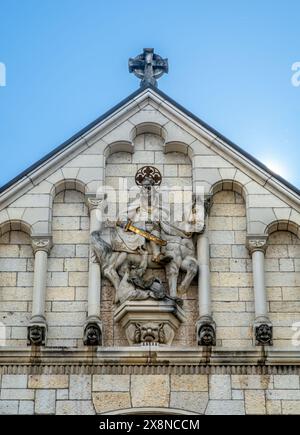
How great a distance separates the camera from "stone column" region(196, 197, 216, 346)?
60.7 feet

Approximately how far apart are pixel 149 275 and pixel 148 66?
385 cm

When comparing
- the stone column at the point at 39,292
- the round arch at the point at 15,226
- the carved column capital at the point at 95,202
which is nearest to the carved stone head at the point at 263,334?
the stone column at the point at 39,292

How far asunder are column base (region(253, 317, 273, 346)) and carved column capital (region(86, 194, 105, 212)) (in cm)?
291

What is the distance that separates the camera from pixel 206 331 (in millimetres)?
18531

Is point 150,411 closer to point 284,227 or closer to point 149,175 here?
point 284,227

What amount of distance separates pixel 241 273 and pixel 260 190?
4.65ft

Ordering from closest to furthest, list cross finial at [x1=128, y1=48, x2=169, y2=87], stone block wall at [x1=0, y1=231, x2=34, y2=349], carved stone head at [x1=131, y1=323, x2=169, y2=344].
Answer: carved stone head at [x1=131, y1=323, x2=169, y2=344] → stone block wall at [x1=0, y1=231, x2=34, y2=349] → cross finial at [x1=128, y1=48, x2=169, y2=87]

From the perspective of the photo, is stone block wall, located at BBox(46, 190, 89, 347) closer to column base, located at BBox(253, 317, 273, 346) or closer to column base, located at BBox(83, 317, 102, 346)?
column base, located at BBox(83, 317, 102, 346)

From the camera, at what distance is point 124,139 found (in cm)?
2048

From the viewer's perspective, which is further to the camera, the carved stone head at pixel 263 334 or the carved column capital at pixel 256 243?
the carved column capital at pixel 256 243

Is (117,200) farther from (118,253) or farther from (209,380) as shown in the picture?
(209,380)

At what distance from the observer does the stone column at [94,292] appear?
728 inches

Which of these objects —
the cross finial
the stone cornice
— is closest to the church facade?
the stone cornice

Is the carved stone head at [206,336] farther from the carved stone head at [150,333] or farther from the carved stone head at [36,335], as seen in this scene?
the carved stone head at [36,335]
